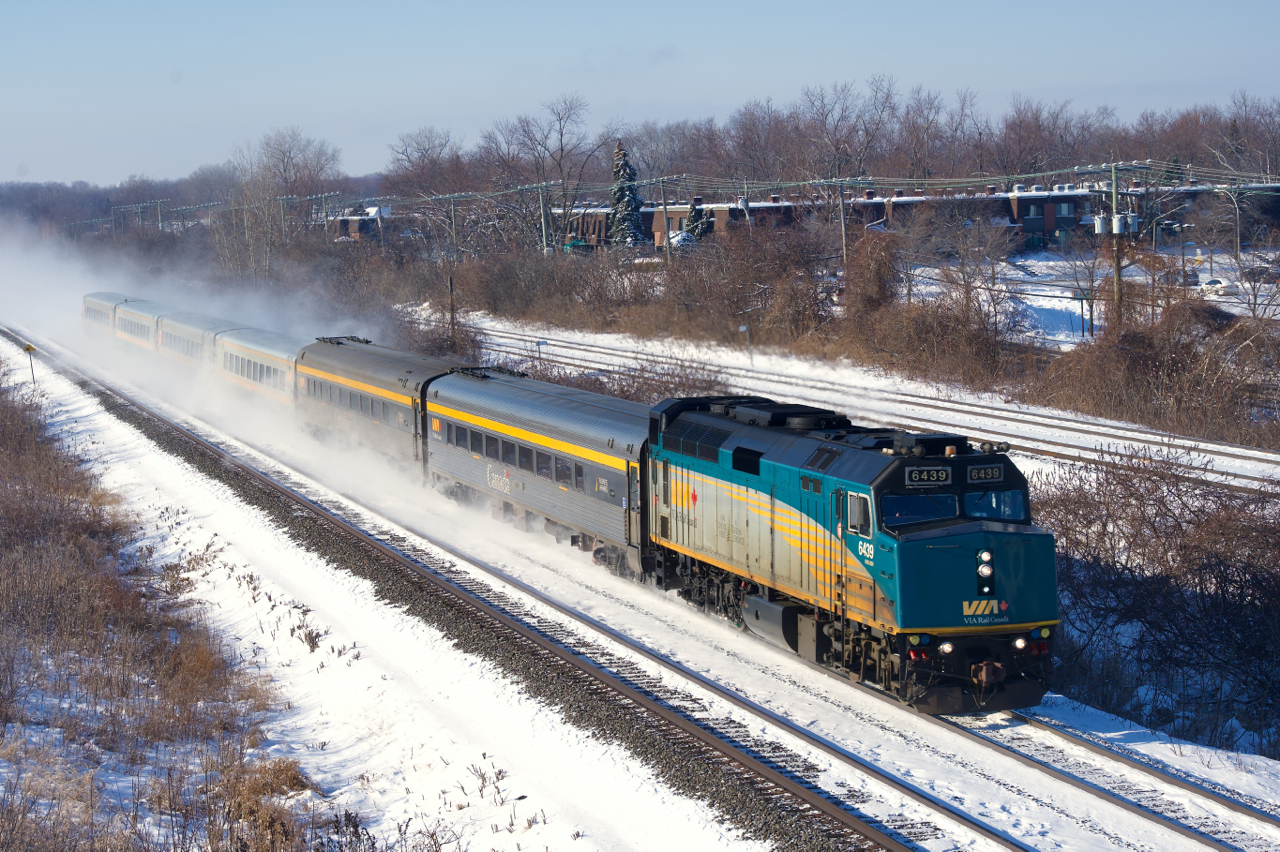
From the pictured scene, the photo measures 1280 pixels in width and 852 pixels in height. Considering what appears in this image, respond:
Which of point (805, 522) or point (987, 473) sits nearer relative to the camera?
point (987, 473)

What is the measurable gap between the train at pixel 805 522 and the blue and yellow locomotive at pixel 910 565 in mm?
20

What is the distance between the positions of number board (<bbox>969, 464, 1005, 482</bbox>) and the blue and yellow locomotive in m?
0.02

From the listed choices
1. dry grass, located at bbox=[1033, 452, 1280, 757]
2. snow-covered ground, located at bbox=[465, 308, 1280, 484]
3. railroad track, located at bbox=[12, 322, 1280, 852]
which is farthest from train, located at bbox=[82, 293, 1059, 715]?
snow-covered ground, located at bbox=[465, 308, 1280, 484]

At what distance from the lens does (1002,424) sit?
28484mm

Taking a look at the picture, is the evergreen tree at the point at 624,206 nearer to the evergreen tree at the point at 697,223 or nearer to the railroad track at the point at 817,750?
the evergreen tree at the point at 697,223

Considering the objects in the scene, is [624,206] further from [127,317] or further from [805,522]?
[805,522]

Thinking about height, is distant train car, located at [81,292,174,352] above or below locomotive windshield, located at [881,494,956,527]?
above

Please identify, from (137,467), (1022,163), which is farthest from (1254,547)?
(1022,163)

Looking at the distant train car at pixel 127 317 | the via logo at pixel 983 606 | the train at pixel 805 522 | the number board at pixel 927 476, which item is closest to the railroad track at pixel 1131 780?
the train at pixel 805 522

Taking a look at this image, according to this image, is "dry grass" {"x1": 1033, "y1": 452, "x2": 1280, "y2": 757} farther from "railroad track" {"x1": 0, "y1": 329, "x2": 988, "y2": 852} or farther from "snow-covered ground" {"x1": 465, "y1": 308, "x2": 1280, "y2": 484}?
"railroad track" {"x1": 0, "y1": 329, "x2": 988, "y2": 852}

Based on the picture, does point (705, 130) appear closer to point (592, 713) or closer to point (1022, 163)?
point (1022, 163)

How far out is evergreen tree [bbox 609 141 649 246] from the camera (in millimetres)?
76250

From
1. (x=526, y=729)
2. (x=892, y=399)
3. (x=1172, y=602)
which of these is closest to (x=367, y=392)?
(x=526, y=729)

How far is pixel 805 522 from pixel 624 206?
222 ft
